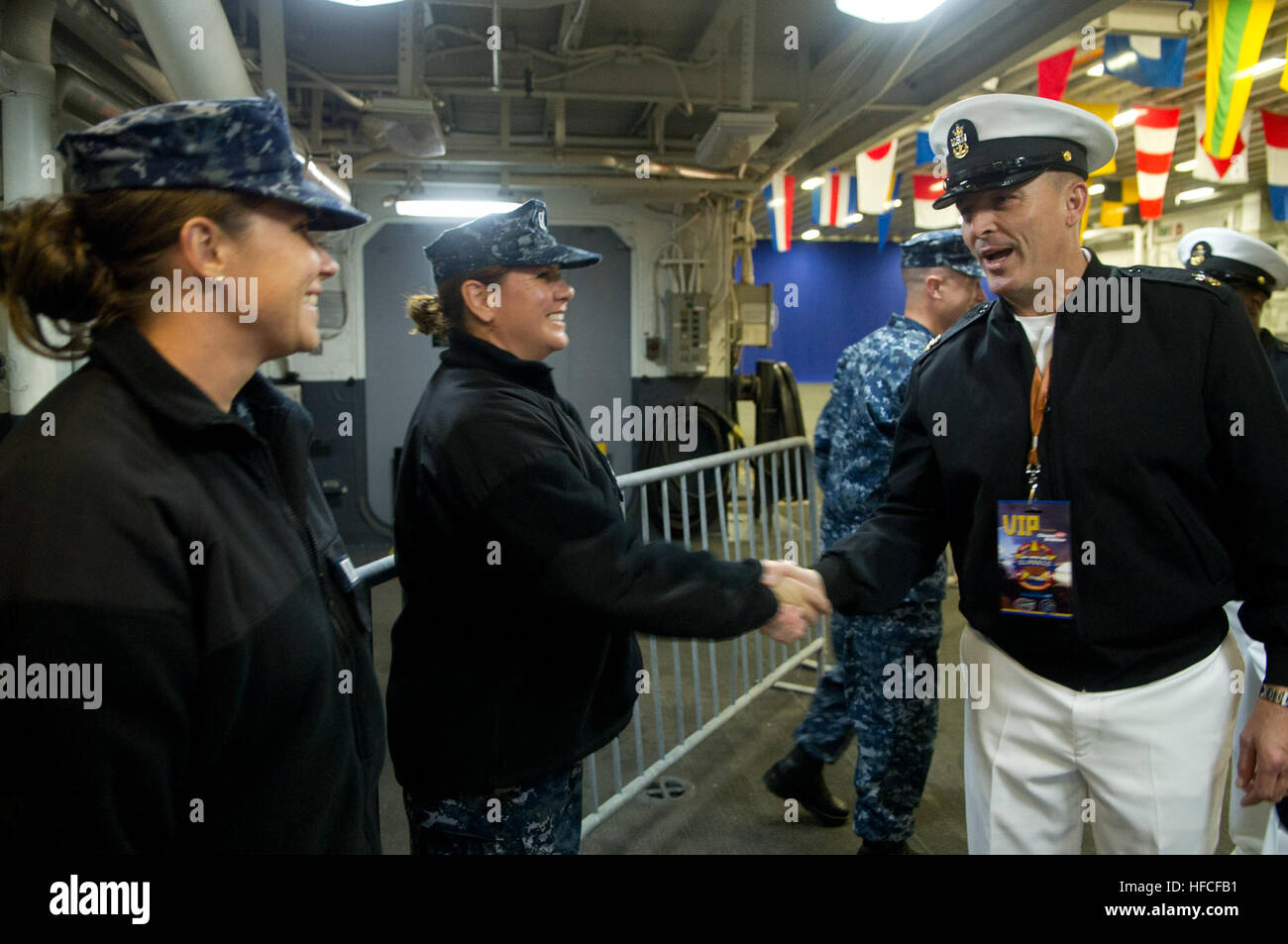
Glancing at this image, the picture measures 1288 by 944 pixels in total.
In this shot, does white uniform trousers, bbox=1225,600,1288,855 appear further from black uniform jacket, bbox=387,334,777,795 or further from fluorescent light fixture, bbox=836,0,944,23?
fluorescent light fixture, bbox=836,0,944,23

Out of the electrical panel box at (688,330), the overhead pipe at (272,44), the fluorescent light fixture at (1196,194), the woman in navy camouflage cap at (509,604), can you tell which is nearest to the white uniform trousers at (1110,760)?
the woman in navy camouflage cap at (509,604)

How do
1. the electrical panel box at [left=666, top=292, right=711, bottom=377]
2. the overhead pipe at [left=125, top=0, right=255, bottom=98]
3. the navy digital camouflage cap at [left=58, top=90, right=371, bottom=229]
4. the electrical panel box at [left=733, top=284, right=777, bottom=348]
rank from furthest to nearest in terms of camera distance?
the electrical panel box at [left=733, top=284, right=777, bottom=348] < the electrical panel box at [left=666, top=292, right=711, bottom=377] < the overhead pipe at [left=125, top=0, right=255, bottom=98] < the navy digital camouflage cap at [left=58, top=90, right=371, bottom=229]

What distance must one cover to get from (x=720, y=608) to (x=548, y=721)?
392 mm

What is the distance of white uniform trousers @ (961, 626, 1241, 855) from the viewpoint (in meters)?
1.42

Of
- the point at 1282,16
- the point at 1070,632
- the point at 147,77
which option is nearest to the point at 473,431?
the point at 1070,632

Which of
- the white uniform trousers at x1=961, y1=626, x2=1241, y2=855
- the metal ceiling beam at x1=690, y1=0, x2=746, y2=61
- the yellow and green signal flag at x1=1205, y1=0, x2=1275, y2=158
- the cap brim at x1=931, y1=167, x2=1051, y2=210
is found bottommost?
the white uniform trousers at x1=961, y1=626, x2=1241, y2=855

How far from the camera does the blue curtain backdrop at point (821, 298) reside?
1611cm

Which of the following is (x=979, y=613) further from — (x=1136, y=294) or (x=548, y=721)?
(x=548, y=721)

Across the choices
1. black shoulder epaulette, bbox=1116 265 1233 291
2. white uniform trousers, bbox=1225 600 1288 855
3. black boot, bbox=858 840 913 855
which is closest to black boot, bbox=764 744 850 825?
black boot, bbox=858 840 913 855

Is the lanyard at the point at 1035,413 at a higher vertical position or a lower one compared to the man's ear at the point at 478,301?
lower

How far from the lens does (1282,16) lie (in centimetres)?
570

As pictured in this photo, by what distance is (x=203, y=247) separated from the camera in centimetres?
103

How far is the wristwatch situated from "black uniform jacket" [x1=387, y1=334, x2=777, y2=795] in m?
0.93

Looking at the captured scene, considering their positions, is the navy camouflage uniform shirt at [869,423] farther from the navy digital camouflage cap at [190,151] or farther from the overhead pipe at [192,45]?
the overhead pipe at [192,45]
